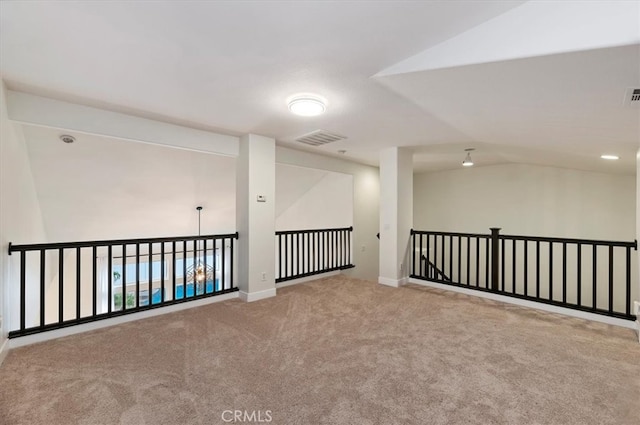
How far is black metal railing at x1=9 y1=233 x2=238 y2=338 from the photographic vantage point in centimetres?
298

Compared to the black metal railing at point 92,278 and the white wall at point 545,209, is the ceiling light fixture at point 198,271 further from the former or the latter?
the white wall at point 545,209

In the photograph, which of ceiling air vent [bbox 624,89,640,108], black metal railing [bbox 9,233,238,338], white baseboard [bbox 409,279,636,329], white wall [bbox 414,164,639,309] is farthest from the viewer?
white wall [bbox 414,164,639,309]

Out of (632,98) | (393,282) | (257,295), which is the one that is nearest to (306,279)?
(257,295)

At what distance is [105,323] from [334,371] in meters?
2.61

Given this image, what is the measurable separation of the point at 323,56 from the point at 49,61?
6.58 ft

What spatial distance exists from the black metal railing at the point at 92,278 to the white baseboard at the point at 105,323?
0.15ft

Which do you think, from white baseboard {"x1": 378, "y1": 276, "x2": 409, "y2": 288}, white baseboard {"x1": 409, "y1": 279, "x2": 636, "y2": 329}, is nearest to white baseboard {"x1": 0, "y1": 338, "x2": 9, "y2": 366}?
white baseboard {"x1": 378, "y1": 276, "x2": 409, "y2": 288}

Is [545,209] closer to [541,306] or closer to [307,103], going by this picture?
[541,306]

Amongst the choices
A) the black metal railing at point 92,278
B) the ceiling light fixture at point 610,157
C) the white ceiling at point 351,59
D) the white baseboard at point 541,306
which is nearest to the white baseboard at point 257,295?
the black metal railing at point 92,278

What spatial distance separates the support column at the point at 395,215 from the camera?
15.9ft

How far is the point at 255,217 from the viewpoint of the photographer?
418 cm

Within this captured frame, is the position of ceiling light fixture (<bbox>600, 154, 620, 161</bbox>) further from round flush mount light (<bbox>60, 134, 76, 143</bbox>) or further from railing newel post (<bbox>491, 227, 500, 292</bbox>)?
round flush mount light (<bbox>60, 134, 76, 143</bbox>)

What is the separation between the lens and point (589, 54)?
1591mm

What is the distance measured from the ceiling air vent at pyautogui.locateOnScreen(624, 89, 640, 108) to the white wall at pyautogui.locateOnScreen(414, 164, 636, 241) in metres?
4.39
